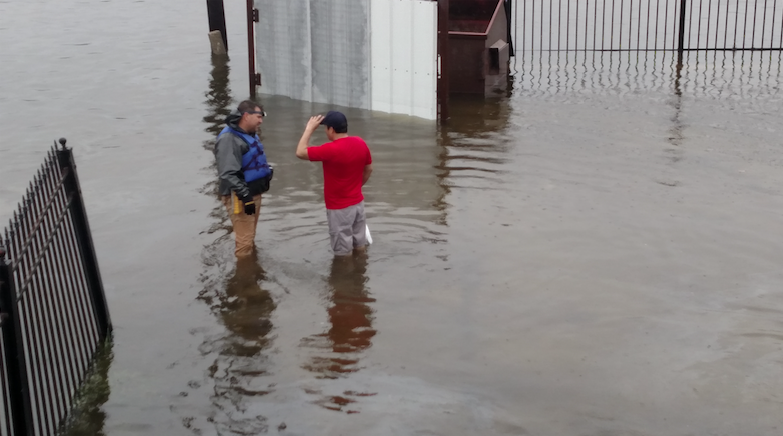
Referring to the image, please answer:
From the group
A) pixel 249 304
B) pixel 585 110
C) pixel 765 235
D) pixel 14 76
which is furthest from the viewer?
pixel 14 76

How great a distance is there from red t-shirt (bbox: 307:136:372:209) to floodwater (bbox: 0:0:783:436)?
0.74 metres

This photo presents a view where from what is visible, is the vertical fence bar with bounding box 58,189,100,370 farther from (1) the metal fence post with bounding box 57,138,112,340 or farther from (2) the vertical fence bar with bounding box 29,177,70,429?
(2) the vertical fence bar with bounding box 29,177,70,429

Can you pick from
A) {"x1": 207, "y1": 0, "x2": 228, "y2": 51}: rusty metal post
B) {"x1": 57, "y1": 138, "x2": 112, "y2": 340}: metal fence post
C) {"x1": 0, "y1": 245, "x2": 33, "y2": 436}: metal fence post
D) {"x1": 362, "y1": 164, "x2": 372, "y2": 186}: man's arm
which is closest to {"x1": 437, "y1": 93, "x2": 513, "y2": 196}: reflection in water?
{"x1": 362, "y1": 164, "x2": 372, "y2": 186}: man's arm

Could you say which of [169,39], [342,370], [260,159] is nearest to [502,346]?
[342,370]

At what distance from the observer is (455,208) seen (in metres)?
10.1

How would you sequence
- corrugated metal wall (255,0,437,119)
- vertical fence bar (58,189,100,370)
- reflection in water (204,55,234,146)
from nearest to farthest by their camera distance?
1. vertical fence bar (58,189,100,370)
2. corrugated metal wall (255,0,437,119)
3. reflection in water (204,55,234,146)

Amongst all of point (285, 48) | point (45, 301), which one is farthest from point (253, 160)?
point (285, 48)

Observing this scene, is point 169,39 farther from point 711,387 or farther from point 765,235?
point 711,387

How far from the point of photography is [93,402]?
20.6 feet

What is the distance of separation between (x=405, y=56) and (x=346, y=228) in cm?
565

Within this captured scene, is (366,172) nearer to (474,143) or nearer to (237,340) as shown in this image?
(237,340)

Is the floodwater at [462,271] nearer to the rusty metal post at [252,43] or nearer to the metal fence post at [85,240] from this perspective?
the metal fence post at [85,240]

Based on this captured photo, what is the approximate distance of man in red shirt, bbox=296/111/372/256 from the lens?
800 centimetres

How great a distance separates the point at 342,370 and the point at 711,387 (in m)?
2.69
